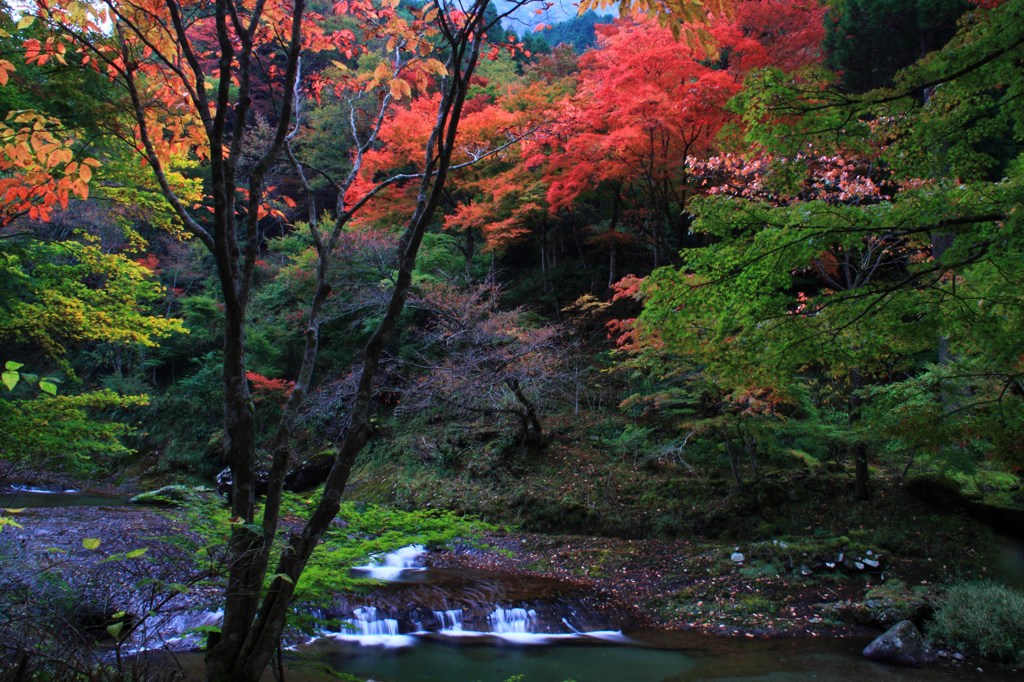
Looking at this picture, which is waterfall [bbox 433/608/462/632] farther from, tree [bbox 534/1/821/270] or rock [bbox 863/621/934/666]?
tree [bbox 534/1/821/270]

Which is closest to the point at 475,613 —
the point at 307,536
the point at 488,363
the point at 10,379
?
the point at 488,363

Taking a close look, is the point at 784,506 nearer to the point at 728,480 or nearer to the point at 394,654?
the point at 728,480

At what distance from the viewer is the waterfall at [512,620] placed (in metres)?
6.94

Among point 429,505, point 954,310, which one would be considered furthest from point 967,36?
point 429,505

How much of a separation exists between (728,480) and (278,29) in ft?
32.5

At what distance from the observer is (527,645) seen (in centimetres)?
656

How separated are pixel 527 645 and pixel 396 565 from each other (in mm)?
3291

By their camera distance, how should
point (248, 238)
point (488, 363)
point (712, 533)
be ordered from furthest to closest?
1. point (488, 363)
2. point (712, 533)
3. point (248, 238)

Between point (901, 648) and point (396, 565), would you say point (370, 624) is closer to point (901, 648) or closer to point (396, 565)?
point (396, 565)

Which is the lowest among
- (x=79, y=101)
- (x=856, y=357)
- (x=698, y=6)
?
Result: (x=856, y=357)

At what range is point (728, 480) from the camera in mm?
10203

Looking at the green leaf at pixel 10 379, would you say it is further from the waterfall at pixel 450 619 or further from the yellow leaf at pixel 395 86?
the waterfall at pixel 450 619

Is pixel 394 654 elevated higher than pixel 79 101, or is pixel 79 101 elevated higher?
pixel 79 101

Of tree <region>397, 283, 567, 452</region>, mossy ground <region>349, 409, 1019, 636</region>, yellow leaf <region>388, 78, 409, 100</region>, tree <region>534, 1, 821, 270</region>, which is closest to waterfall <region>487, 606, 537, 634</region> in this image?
mossy ground <region>349, 409, 1019, 636</region>
